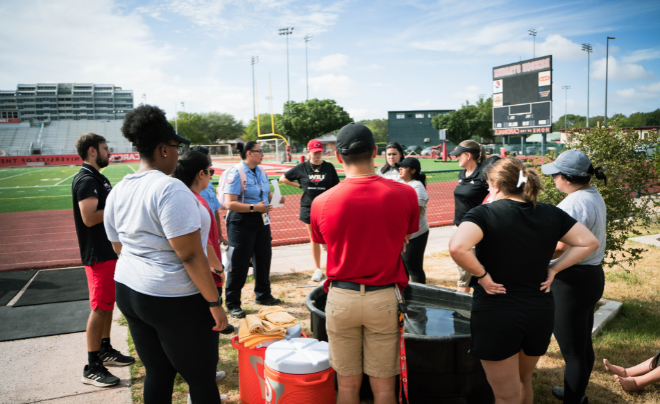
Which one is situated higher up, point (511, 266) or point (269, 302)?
point (511, 266)

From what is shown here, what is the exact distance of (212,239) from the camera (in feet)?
10.0

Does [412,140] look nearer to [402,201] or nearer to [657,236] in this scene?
[657,236]

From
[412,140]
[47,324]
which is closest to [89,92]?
[412,140]

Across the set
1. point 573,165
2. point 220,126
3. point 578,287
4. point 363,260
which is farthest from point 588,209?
point 220,126

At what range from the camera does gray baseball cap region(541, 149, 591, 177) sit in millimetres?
2801

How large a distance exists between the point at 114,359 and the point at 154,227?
2.46 m

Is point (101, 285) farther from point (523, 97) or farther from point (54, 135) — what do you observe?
point (54, 135)

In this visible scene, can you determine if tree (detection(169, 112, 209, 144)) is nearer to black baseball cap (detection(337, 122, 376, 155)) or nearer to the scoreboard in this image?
the scoreboard

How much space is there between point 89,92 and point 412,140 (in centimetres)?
9105

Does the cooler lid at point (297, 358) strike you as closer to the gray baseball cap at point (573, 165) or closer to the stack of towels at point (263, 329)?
the stack of towels at point (263, 329)

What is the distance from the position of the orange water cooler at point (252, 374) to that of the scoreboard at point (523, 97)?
2115 centimetres

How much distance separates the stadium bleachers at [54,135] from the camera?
2825 inches

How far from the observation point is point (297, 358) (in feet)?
8.54

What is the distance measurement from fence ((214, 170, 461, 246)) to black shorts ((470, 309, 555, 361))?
218 inches
